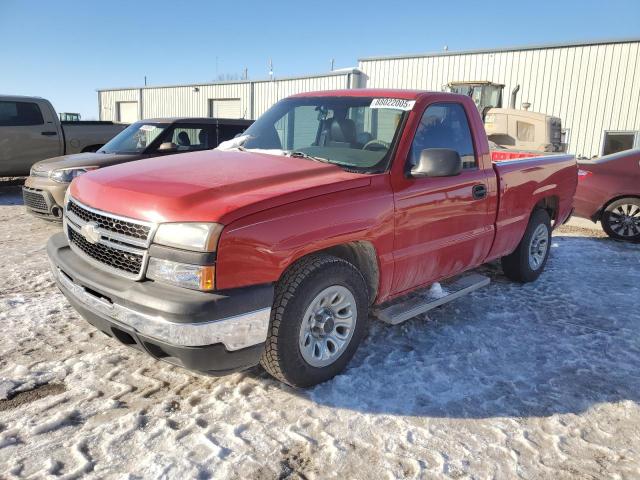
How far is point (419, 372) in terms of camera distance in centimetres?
347

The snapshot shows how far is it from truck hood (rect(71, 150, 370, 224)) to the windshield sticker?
76 cm

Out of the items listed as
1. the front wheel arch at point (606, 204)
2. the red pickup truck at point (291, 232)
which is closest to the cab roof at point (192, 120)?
the red pickup truck at point (291, 232)

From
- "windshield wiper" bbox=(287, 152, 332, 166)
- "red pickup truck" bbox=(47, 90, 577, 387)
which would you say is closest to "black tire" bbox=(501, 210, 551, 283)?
"red pickup truck" bbox=(47, 90, 577, 387)

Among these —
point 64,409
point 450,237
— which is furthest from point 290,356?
point 450,237

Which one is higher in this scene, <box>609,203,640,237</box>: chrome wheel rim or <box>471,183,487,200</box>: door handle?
<box>471,183,487,200</box>: door handle

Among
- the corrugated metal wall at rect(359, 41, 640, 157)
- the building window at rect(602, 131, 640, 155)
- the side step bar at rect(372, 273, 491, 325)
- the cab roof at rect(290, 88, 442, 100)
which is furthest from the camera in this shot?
the building window at rect(602, 131, 640, 155)

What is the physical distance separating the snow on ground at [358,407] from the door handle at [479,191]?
1087mm

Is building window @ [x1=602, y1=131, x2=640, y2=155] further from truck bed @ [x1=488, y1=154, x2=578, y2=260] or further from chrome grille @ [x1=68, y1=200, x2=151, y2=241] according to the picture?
chrome grille @ [x1=68, y1=200, x2=151, y2=241]

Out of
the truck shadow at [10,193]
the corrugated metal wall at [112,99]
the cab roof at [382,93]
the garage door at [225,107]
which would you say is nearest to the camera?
the cab roof at [382,93]

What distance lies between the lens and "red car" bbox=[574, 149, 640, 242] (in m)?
7.79

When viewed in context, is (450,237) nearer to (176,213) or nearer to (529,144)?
(176,213)

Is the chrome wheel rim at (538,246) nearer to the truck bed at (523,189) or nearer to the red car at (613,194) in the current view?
the truck bed at (523,189)

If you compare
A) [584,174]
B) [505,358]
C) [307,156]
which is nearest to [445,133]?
[307,156]

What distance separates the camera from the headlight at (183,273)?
101 inches
